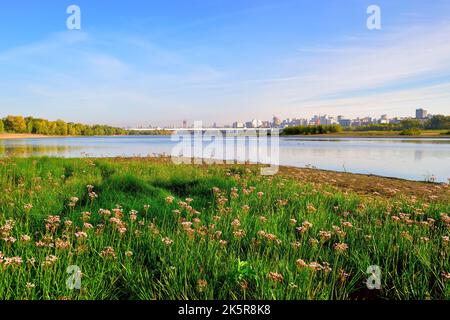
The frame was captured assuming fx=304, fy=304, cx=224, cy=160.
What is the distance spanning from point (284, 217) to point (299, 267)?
2434 millimetres

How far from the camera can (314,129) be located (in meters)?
105

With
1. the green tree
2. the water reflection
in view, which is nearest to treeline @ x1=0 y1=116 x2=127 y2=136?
the green tree

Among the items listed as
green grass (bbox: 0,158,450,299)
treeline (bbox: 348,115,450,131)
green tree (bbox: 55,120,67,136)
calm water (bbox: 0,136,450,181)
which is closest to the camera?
green grass (bbox: 0,158,450,299)

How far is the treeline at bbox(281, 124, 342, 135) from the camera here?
101m

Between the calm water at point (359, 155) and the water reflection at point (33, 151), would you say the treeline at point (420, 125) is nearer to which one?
the calm water at point (359, 155)

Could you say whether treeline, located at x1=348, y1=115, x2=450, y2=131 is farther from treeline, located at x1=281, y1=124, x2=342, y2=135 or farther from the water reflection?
the water reflection

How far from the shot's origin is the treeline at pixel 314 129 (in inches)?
3976

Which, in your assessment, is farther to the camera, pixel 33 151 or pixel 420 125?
pixel 420 125

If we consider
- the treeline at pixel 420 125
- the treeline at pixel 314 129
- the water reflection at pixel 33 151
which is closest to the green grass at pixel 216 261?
the water reflection at pixel 33 151

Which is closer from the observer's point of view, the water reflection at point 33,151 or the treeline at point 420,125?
the water reflection at point 33,151

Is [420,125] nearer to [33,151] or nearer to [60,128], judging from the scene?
[33,151]

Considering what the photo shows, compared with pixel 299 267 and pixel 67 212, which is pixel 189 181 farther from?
pixel 299 267

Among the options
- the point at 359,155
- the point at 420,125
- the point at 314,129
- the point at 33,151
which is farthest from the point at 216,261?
the point at 314,129
